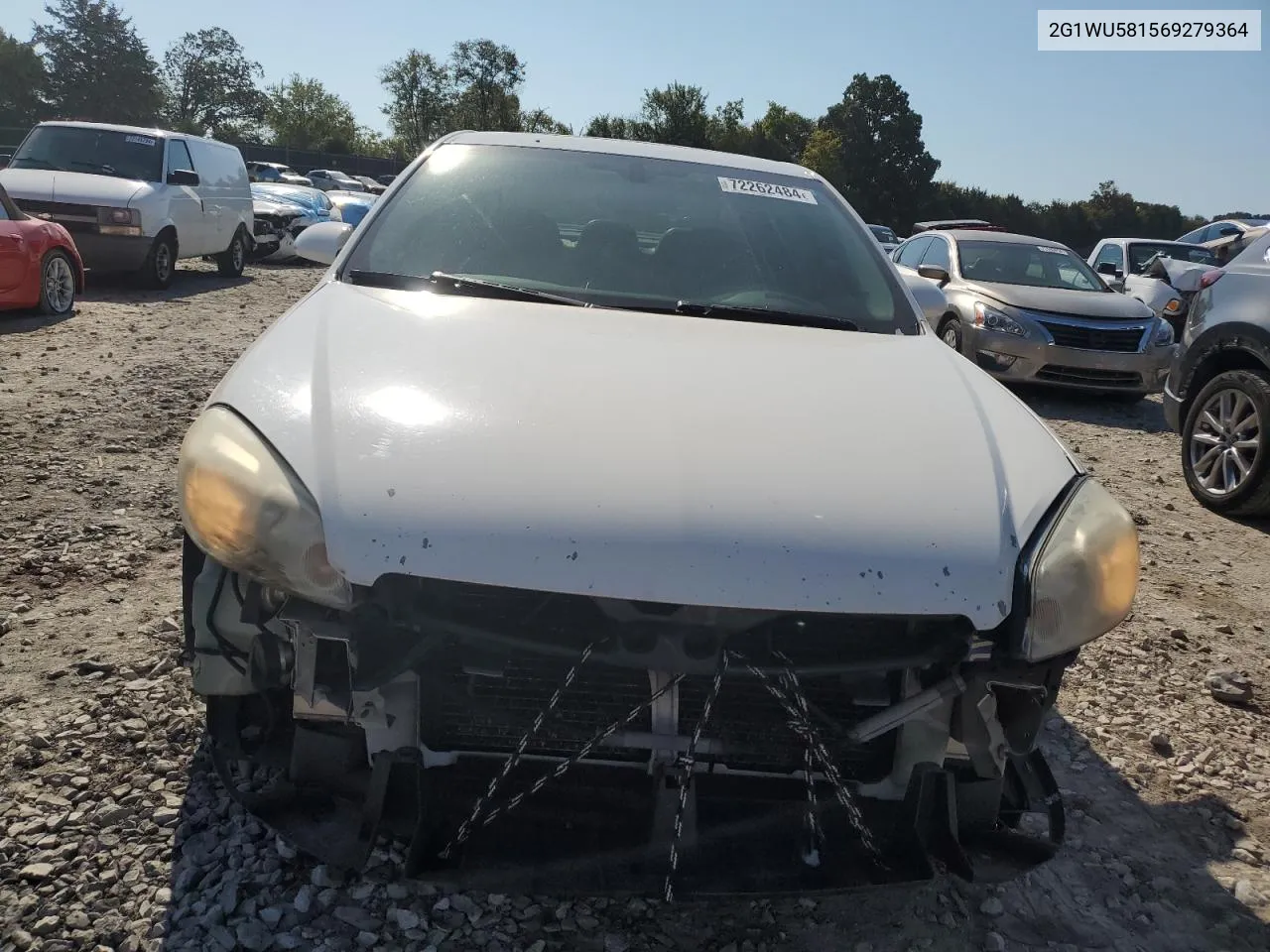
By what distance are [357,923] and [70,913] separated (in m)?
0.58

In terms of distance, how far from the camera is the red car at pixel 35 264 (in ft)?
27.8

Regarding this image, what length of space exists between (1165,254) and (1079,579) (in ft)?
49.7

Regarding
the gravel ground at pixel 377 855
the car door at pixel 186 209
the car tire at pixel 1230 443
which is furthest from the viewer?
the car door at pixel 186 209

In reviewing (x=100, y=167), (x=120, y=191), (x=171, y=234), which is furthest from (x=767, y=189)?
(x=100, y=167)

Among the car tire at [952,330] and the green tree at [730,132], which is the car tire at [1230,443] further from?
the green tree at [730,132]

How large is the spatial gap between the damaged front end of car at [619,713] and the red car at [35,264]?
26.1 feet

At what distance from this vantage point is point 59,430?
5.38 meters

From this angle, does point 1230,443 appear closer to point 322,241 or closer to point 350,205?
point 322,241

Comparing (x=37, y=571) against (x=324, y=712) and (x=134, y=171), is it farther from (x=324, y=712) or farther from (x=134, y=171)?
(x=134, y=171)

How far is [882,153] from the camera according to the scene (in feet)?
211

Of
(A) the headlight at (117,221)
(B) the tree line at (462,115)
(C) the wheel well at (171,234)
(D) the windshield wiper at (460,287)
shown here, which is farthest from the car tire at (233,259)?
(B) the tree line at (462,115)

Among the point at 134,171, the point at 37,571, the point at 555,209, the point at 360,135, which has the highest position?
the point at 360,135

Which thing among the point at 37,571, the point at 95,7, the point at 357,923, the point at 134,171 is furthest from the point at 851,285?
the point at 95,7

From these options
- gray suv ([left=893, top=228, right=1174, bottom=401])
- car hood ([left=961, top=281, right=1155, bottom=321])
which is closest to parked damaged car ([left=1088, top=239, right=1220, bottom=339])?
car hood ([left=961, top=281, right=1155, bottom=321])
